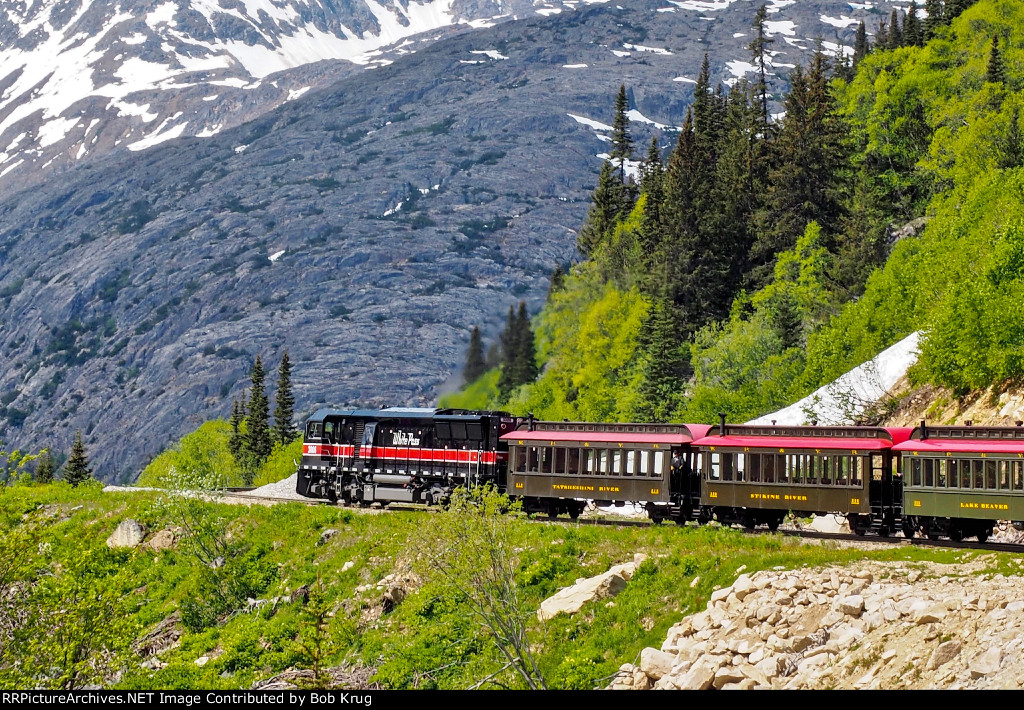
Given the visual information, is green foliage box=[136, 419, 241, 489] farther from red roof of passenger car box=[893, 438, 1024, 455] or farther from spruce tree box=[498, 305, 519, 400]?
red roof of passenger car box=[893, 438, 1024, 455]

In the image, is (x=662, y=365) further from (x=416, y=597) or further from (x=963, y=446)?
(x=416, y=597)

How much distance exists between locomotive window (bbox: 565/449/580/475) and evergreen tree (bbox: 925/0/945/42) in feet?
251

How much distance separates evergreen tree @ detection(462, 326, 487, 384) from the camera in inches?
6373

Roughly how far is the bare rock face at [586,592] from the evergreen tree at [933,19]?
8443 cm

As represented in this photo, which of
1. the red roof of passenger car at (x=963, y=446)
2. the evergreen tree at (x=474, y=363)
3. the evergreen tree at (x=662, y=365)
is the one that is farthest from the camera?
the evergreen tree at (x=474, y=363)

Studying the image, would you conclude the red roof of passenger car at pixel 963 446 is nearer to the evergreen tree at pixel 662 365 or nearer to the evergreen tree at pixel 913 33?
the evergreen tree at pixel 662 365

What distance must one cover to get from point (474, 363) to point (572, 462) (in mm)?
126520

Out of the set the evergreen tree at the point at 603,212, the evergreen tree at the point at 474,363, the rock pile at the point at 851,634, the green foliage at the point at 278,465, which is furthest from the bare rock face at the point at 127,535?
the evergreen tree at the point at 474,363

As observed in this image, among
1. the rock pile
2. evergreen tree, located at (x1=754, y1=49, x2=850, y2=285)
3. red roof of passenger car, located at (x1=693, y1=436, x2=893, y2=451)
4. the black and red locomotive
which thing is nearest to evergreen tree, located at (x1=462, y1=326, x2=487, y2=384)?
evergreen tree, located at (x1=754, y1=49, x2=850, y2=285)

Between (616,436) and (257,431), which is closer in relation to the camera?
(616,436)

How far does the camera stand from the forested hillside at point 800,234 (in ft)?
212

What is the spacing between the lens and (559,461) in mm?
39938

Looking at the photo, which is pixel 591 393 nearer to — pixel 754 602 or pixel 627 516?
pixel 627 516

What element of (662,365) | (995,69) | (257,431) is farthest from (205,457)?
(995,69)
